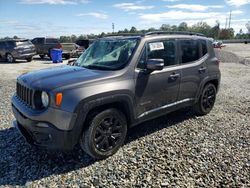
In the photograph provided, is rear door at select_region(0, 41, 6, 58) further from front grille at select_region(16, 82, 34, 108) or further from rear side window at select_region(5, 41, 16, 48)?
front grille at select_region(16, 82, 34, 108)

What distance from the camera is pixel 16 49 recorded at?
18.2 meters

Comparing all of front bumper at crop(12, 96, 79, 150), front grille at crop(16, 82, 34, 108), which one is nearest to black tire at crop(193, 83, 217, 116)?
front bumper at crop(12, 96, 79, 150)

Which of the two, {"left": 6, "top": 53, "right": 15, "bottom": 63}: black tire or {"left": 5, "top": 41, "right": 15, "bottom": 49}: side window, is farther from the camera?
{"left": 6, "top": 53, "right": 15, "bottom": 63}: black tire

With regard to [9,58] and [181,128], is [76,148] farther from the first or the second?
[9,58]

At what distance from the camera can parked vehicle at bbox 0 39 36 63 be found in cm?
1822

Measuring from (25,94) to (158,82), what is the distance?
218 cm

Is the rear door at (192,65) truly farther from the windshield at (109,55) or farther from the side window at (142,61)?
the windshield at (109,55)

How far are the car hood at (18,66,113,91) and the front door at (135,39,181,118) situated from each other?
2.07 ft

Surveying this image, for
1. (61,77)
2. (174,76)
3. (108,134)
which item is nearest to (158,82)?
(174,76)

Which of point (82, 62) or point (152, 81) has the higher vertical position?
point (82, 62)

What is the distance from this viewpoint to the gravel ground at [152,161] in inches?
127

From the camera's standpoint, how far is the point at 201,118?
5.50 m

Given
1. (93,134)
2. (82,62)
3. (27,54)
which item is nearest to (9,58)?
(27,54)

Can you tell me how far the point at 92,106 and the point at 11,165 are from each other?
5.03 feet
